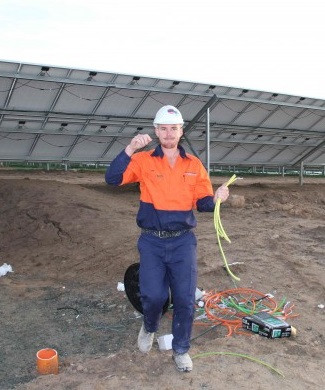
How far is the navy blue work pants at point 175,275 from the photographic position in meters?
3.71

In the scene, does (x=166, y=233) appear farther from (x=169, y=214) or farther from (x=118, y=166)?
(x=118, y=166)

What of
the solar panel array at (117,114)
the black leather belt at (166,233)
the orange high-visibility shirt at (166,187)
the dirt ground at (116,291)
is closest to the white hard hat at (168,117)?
the orange high-visibility shirt at (166,187)

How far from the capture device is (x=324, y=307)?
17.0ft

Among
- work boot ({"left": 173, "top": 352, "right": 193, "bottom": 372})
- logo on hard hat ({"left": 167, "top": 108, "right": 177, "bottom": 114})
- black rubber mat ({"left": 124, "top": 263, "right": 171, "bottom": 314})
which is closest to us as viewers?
work boot ({"left": 173, "top": 352, "right": 193, "bottom": 372})

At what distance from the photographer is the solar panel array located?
10141 millimetres

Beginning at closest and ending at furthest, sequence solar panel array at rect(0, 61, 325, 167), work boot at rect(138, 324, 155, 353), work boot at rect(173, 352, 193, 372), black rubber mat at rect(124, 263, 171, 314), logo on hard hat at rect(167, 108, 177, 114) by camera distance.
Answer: work boot at rect(173, 352, 193, 372), logo on hard hat at rect(167, 108, 177, 114), work boot at rect(138, 324, 155, 353), black rubber mat at rect(124, 263, 171, 314), solar panel array at rect(0, 61, 325, 167)

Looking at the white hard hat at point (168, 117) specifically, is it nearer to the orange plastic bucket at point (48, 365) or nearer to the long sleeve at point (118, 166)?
the long sleeve at point (118, 166)

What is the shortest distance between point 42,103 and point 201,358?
840 centimetres

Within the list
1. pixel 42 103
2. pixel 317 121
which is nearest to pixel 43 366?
pixel 42 103

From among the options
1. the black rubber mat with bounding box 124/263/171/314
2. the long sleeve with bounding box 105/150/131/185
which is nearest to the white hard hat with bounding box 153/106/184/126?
the long sleeve with bounding box 105/150/131/185

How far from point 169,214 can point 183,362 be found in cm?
128

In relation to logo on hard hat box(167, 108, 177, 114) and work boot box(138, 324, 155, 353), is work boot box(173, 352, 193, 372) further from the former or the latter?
logo on hard hat box(167, 108, 177, 114)

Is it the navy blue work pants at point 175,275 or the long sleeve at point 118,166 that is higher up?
the long sleeve at point 118,166

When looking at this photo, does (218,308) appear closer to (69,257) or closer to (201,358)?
(201,358)
